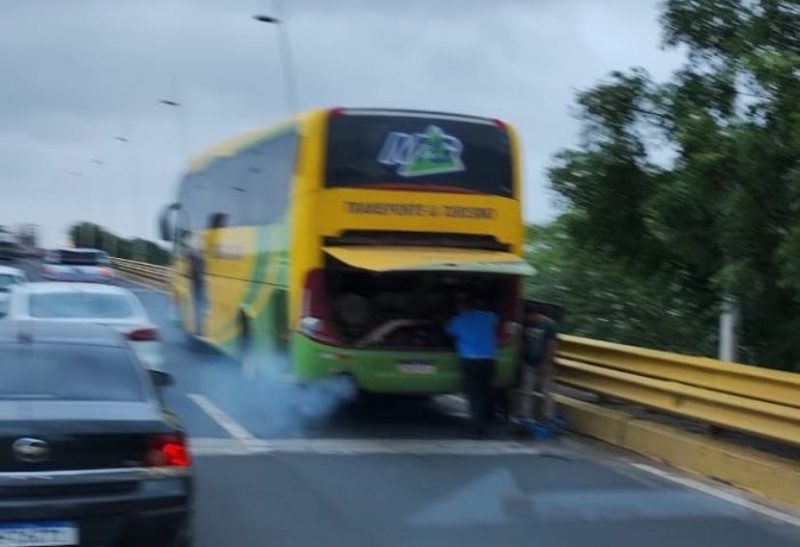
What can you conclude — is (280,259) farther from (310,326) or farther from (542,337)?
(542,337)

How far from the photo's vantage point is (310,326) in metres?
12.9

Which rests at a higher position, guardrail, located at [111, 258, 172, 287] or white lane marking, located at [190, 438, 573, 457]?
white lane marking, located at [190, 438, 573, 457]

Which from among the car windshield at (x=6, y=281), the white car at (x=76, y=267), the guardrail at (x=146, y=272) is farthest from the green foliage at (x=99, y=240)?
the car windshield at (x=6, y=281)

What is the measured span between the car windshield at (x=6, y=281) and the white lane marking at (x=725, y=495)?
47.6 ft

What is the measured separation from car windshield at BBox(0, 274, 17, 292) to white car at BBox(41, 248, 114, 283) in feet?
30.4

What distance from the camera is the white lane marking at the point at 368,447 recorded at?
11438 mm

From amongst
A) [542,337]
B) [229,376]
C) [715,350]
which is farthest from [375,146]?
[229,376]

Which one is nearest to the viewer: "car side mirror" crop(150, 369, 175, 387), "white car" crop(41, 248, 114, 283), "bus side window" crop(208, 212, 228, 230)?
"car side mirror" crop(150, 369, 175, 387)

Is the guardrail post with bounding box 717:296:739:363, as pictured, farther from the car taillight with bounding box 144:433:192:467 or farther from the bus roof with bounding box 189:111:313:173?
the car taillight with bounding box 144:433:192:467

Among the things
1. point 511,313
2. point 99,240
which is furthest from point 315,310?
point 99,240

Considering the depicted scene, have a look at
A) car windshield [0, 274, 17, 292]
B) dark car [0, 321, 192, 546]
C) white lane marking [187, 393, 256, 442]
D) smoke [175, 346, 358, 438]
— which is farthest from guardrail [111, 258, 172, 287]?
dark car [0, 321, 192, 546]

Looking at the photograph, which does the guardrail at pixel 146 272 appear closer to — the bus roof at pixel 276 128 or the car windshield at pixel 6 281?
the car windshield at pixel 6 281

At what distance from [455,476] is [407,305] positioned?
3.87 meters

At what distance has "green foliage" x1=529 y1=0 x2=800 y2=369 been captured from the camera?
1115 cm
